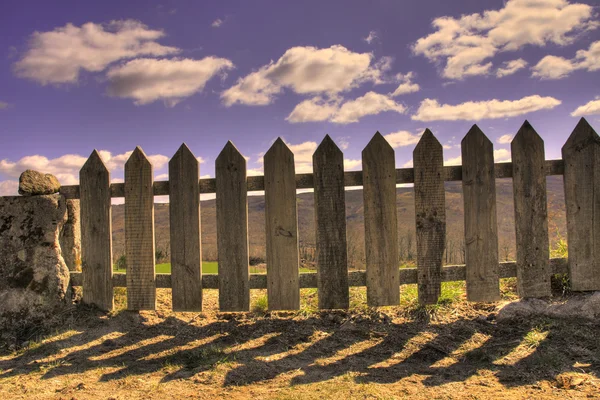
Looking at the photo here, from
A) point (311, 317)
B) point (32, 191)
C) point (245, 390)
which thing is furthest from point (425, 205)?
point (32, 191)

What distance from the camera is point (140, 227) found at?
450 cm

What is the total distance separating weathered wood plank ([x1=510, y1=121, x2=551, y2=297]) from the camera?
437 cm

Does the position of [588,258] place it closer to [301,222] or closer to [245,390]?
[245,390]

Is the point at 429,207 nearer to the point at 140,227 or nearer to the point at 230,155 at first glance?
the point at 230,155

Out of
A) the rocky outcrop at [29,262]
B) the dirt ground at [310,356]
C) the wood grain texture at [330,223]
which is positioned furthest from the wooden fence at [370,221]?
the rocky outcrop at [29,262]

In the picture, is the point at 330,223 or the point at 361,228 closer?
the point at 330,223

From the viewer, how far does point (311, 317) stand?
4422 mm

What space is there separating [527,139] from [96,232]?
461cm

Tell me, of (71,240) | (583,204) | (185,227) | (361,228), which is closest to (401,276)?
(583,204)

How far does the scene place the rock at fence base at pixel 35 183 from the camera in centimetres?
439

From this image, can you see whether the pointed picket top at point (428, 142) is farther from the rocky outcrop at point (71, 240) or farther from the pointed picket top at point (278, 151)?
the rocky outcrop at point (71, 240)

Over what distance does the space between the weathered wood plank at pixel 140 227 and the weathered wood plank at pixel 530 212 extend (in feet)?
12.5

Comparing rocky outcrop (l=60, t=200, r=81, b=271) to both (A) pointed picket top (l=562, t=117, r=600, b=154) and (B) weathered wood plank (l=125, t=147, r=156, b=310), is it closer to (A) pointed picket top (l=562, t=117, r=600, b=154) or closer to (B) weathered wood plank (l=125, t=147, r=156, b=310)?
(B) weathered wood plank (l=125, t=147, r=156, b=310)

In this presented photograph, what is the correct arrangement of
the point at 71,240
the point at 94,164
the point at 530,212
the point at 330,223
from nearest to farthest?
the point at 330,223 → the point at 530,212 → the point at 94,164 → the point at 71,240
